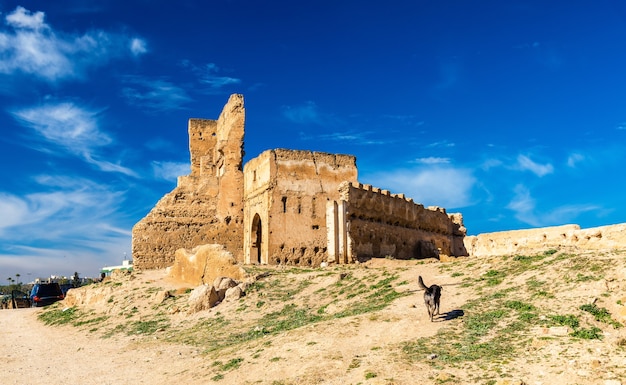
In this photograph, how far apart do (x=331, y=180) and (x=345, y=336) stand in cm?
1623

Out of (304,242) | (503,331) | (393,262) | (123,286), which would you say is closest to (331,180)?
(304,242)

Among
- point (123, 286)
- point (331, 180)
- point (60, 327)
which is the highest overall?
point (331, 180)

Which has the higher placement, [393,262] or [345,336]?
[393,262]

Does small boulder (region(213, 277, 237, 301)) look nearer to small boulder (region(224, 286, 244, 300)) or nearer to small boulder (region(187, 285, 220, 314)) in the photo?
small boulder (region(224, 286, 244, 300))

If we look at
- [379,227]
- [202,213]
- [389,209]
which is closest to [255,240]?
[202,213]

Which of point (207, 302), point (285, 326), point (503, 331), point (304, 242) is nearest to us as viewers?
point (503, 331)

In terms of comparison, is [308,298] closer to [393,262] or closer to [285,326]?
[285,326]

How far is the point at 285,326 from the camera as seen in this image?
12.3m

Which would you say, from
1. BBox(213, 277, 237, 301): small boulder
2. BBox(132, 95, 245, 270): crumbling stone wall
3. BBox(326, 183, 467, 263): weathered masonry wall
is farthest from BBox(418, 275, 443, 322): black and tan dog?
BBox(132, 95, 245, 270): crumbling stone wall

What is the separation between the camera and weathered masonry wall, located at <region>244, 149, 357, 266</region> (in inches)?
967

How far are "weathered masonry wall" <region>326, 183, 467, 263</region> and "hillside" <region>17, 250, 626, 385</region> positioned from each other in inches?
187

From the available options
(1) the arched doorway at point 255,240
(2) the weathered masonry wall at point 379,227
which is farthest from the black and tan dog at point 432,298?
(1) the arched doorway at point 255,240

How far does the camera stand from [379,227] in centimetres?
2331

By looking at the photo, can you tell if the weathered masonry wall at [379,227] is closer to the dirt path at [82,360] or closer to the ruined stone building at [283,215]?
the ruined stone building at [283,215]
